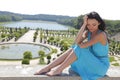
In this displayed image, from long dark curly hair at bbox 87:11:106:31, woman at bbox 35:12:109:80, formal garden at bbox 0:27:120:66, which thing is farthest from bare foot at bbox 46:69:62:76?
formal garden at bbox 0:27:120:66

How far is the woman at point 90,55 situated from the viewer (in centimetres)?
288

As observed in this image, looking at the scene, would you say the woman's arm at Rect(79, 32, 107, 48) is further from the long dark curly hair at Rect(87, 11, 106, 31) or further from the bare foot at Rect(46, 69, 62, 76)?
the bare foot at Rect(46, 69, 62, 76)

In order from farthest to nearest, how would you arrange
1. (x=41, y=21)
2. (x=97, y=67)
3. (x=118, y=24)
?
1. (x=41, y=21)
2. (x=118, y=24)
3. (x=97, y=67)

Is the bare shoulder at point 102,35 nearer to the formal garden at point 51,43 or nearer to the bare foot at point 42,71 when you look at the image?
the bare foot at point 42,71

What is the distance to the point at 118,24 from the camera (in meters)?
57.0

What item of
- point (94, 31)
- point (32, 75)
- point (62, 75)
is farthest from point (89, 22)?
point (32, 75)

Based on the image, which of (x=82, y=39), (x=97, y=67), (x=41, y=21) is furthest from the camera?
(x=41, y=21)

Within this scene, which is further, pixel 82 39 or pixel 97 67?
pixel 82 39

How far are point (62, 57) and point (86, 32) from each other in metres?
0.37

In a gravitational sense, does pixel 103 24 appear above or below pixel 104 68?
above

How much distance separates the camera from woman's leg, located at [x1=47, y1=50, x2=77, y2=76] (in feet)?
9.61

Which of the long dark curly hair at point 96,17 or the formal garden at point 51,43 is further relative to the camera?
the formal garden at point 51,43

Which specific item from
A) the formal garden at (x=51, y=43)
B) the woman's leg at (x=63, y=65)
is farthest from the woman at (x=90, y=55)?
the formal garden at (x=51, y=43)

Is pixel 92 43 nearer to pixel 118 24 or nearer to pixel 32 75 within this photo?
pixel 32 75
